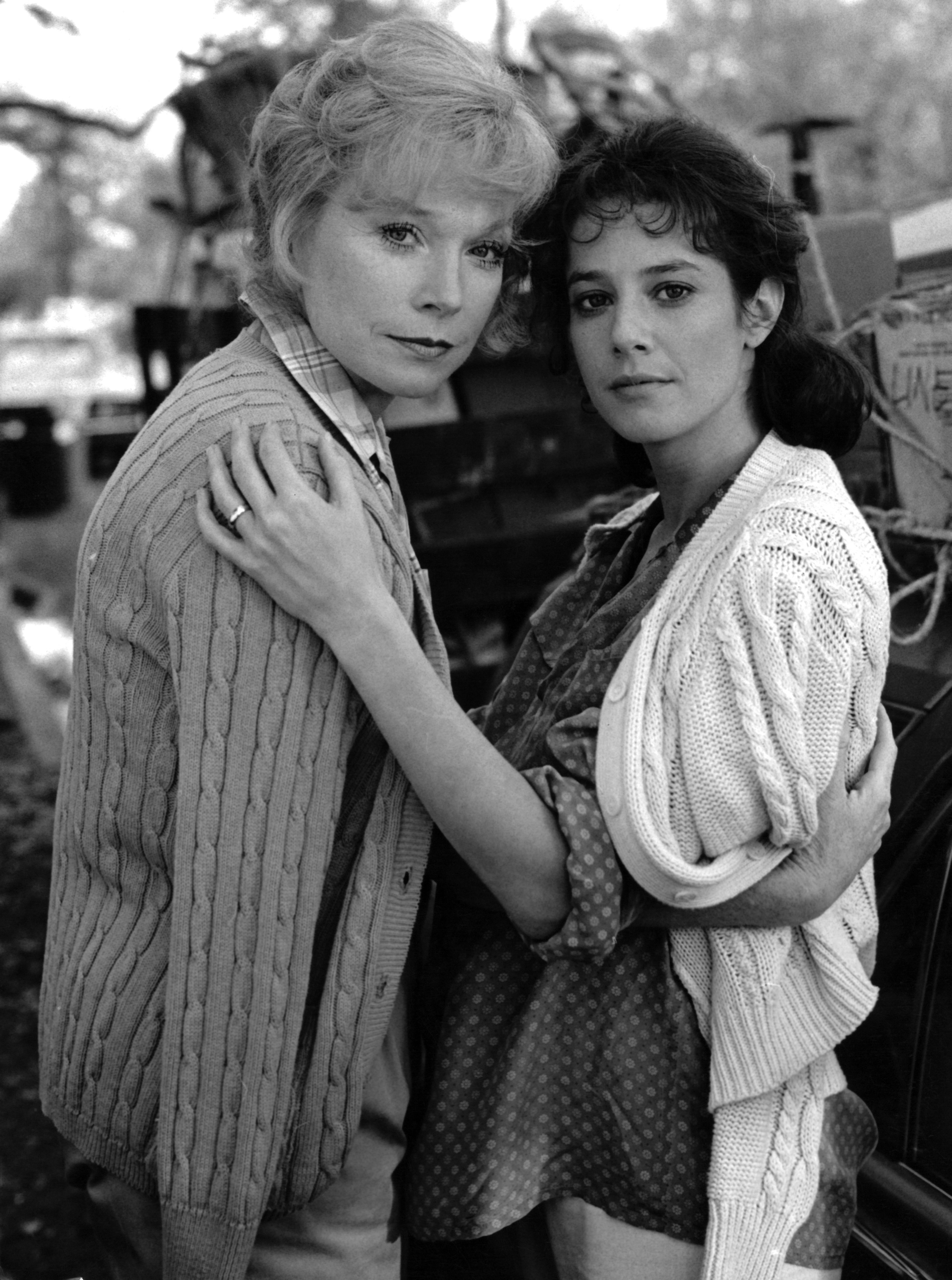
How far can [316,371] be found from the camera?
1.47m

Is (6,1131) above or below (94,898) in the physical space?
below

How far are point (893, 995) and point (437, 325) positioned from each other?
40.3 inches

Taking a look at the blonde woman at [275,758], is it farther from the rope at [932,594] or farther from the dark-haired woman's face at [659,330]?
the rope at [932,594]

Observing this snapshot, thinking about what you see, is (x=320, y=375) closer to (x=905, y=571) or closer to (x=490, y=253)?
(x=490, y=253)

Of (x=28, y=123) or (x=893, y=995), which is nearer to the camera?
(x=893, y=995)

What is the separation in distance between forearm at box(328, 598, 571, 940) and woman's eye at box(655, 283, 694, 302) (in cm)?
55

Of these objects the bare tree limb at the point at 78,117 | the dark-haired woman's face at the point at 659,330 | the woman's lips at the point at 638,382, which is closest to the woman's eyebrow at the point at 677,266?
the dark-haired woman's face at the point at 659,330

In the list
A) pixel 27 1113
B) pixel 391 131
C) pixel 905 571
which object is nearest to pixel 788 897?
pixel 905 571

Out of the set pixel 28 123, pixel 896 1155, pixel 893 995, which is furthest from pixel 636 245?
pixel 28 123

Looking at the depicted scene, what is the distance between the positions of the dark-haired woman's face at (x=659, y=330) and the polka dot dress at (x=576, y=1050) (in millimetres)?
119

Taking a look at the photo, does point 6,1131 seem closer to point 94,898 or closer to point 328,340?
point 94,898

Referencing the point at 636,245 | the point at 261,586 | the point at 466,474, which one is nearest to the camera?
the point at 261,586

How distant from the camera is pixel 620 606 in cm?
160

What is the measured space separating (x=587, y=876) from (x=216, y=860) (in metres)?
0.40
